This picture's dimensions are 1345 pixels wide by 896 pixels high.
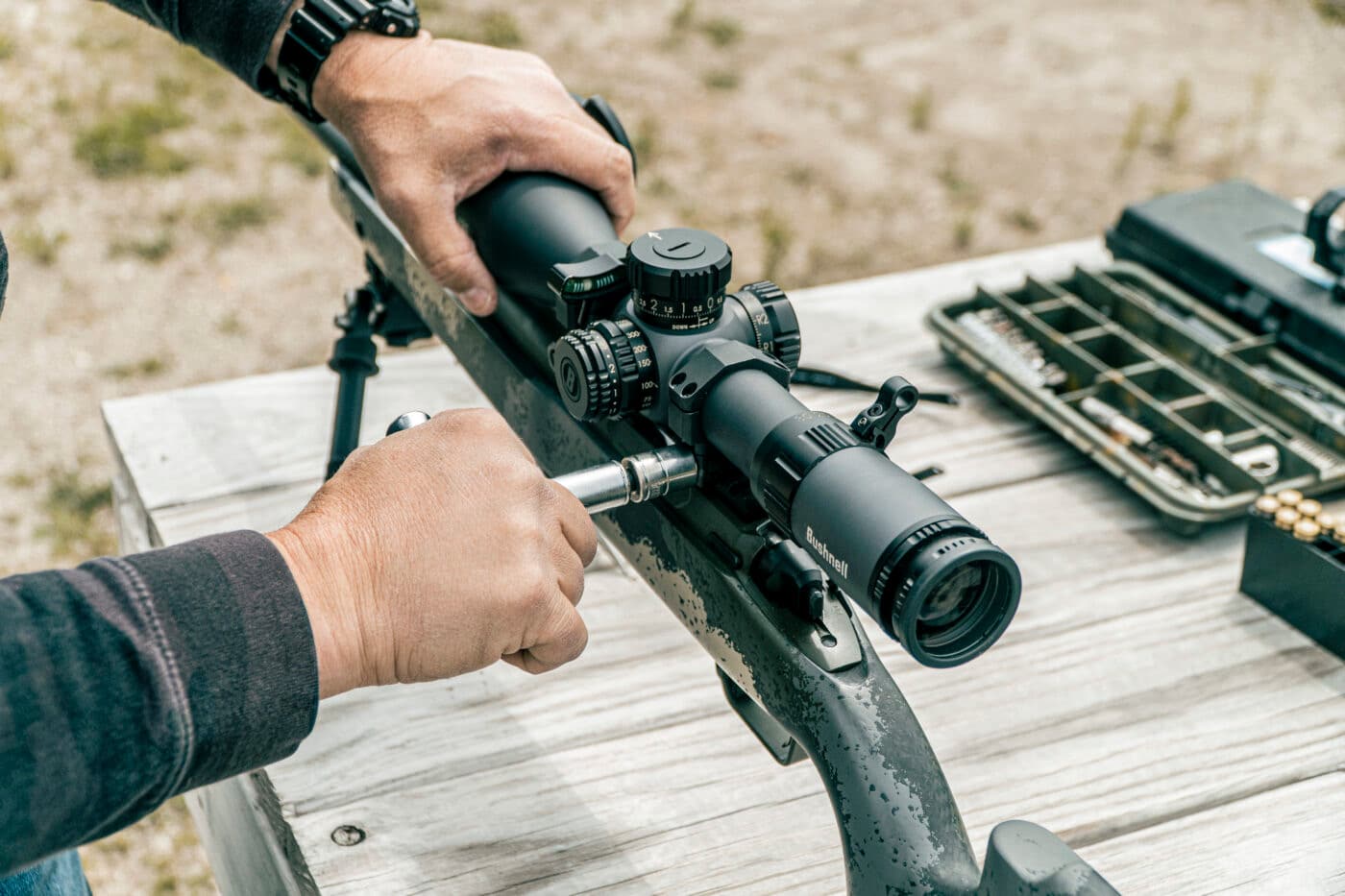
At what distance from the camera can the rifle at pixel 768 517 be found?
1.01 metres

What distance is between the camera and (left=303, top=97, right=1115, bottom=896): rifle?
1009mm

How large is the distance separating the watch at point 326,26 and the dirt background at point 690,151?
1955 millimetres

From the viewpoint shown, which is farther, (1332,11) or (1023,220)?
(1332,11)

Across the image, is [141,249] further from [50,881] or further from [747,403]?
[747,403]

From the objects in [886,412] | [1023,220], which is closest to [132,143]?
[1023,220]

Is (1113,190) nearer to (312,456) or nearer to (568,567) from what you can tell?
(312,456)

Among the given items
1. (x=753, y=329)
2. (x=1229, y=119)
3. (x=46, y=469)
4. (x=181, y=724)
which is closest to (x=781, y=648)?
(x=753, y=329)

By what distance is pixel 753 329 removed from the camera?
1303mm

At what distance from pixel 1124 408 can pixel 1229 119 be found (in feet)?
12.5

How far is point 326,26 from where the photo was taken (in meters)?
1.69

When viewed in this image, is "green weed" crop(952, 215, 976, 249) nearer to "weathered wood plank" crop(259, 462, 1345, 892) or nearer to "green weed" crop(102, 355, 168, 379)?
"green weed" crop(102, 355, 168, 379)

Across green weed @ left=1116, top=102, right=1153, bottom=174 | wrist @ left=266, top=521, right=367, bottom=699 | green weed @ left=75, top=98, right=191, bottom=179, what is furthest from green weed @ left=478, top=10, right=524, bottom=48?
wrist @ left=266, top=521, right=367, bottom=699

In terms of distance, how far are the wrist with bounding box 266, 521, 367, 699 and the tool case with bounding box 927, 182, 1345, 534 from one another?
1168mm

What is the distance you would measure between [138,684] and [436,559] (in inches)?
10.3
